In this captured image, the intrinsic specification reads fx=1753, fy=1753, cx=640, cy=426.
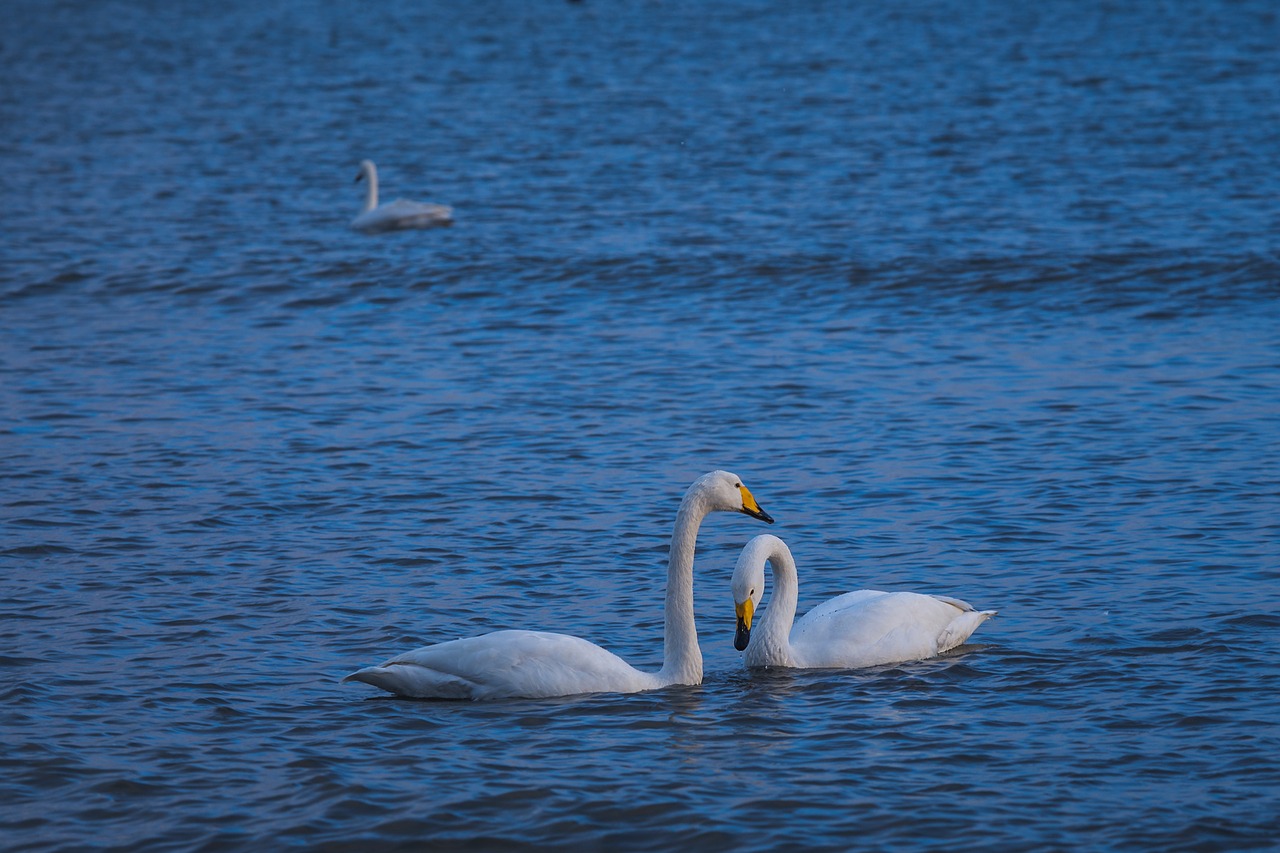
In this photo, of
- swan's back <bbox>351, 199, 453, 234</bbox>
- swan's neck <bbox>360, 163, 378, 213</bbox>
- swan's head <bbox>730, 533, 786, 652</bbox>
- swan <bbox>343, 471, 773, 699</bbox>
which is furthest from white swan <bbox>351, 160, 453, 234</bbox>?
swan <bbox>343, 471, 773, 699</bbox>

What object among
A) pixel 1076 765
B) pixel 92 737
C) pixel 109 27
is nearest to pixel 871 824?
pixel 1076 765

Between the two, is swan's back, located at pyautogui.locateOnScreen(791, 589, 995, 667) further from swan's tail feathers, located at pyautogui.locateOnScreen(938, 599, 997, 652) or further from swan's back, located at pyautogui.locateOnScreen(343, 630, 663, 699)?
swan's back, located at pyautogui.locateOnScreen(343, 630, 663, 699)

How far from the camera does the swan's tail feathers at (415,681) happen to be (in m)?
8.68

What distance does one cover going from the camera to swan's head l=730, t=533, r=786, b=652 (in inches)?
359

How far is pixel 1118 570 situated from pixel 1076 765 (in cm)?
286

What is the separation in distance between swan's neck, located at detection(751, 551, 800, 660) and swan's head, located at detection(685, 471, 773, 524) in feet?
1.44

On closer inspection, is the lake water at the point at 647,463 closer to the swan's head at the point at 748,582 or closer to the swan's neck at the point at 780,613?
the swan's neck at the point at 780,613

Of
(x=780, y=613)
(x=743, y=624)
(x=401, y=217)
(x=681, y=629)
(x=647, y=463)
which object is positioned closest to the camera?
(x=681, y=629)

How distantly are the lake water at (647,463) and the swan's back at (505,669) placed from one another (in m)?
0.11

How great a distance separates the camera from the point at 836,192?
78.8 feet

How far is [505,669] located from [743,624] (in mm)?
1280

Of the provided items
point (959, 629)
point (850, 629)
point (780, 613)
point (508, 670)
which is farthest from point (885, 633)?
point (508, 670)

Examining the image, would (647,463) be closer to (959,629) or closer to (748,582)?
(748,582)

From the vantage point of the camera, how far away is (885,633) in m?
9.30
